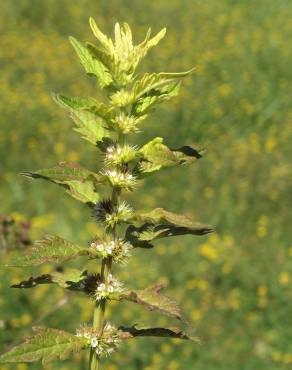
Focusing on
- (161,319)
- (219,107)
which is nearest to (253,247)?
(161,319)

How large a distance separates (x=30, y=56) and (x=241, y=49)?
120 inches

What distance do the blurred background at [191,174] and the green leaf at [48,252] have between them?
177mm

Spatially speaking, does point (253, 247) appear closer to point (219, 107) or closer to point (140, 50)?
point (219, 107)

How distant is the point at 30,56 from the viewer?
9.62 m

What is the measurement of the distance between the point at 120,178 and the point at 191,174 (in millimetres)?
5692

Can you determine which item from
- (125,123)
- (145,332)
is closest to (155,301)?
(145,332)

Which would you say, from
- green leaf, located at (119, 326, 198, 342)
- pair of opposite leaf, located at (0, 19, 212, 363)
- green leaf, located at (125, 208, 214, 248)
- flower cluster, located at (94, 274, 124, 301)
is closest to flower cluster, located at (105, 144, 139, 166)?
pair of opposite leaf, located at (0, 19, 212, 363)

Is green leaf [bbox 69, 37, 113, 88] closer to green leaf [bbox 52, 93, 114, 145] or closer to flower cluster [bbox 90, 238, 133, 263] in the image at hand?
green leaf [bbox 52, 93, 114, 145]

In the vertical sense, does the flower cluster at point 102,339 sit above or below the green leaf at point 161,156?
below

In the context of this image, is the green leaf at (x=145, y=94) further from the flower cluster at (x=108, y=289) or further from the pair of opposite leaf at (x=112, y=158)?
the flower cluster at (x=108, y=289)

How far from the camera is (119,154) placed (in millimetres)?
1293

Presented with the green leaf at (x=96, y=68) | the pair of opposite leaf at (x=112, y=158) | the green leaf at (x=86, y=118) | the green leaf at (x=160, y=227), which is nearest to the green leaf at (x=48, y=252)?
the pair of opposite leaf at (x=112, y=158)

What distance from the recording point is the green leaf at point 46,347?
1.22 metres

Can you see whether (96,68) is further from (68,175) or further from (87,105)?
(68,175)
